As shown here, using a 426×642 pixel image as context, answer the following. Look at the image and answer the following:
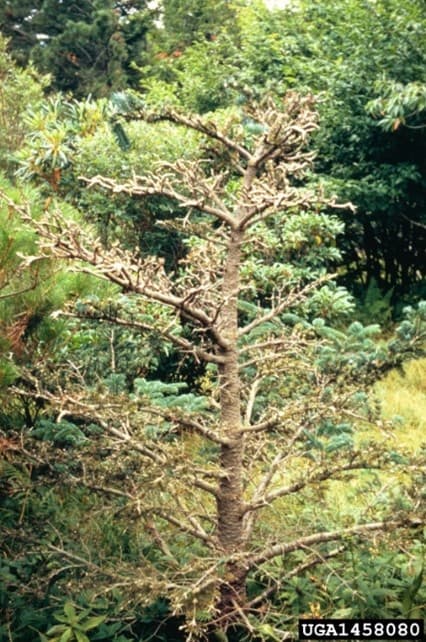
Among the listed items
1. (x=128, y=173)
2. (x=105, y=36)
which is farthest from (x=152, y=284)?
(x=105, y=36)

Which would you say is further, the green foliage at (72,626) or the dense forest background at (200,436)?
the green foliage at (72,626)

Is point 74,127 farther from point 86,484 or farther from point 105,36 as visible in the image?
point 105,36

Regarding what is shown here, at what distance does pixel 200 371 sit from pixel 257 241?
385 centimetres

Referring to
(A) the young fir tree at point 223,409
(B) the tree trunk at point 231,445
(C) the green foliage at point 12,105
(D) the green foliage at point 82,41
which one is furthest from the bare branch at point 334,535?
(D) the green foliage at point 82,41

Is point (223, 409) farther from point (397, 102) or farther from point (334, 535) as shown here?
point (397, 102)

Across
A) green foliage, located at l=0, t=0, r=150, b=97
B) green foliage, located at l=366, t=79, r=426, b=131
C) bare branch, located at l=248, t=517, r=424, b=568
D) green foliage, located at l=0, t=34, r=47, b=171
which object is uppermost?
green foliage, located at l=366, t=79, r=426, b=131

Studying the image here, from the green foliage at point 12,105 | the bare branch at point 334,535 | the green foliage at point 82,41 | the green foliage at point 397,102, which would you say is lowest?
the green foliage at point 82,41

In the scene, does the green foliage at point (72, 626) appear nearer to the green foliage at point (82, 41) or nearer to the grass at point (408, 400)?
the grass at point (408, 400)

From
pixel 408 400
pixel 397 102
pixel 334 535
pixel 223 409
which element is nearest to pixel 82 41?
pixel 397 102

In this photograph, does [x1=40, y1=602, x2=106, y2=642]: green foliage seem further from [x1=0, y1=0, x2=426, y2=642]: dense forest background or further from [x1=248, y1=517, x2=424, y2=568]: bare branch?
[x1=248, y1=517, x2=424, y2=568]: bare branch

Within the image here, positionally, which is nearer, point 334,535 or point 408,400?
point 334,535

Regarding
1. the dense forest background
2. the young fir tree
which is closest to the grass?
the dense forest background

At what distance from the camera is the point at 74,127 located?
10203mm

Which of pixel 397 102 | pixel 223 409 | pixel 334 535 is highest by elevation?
pixel 223 409
